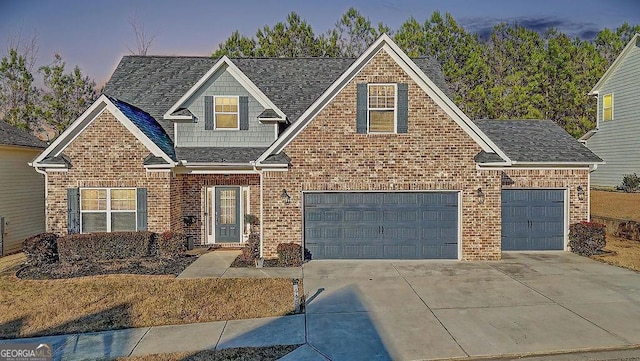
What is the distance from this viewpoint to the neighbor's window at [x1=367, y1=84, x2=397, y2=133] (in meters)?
12.4

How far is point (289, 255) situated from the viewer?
39.1ft

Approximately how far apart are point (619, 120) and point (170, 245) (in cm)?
2774

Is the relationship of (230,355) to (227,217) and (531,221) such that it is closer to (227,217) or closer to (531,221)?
(227,217)

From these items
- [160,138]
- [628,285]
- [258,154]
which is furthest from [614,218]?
[160,138]

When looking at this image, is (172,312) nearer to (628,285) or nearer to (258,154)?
(258,154)

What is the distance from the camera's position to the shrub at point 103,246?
12.2 m

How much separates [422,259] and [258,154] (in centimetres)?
694

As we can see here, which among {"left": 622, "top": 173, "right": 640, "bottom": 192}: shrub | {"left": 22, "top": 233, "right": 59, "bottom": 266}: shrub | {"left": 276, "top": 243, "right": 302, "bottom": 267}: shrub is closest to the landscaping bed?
{"left": 276, "top": 243, "right": 302, "bottom": 267}: shrub

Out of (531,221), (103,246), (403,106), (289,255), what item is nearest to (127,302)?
(103,246)

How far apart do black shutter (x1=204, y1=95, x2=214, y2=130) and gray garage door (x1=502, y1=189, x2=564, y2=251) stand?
11.3 metres

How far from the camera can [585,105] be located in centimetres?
3338

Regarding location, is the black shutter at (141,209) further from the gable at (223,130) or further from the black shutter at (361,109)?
the black shutter at (361,109)

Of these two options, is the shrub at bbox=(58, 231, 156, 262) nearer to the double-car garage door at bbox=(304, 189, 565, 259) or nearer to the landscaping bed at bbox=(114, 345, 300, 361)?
the double-car garage door at bbox=(304, 189, 565, 259)

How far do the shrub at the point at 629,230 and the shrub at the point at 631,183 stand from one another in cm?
905
